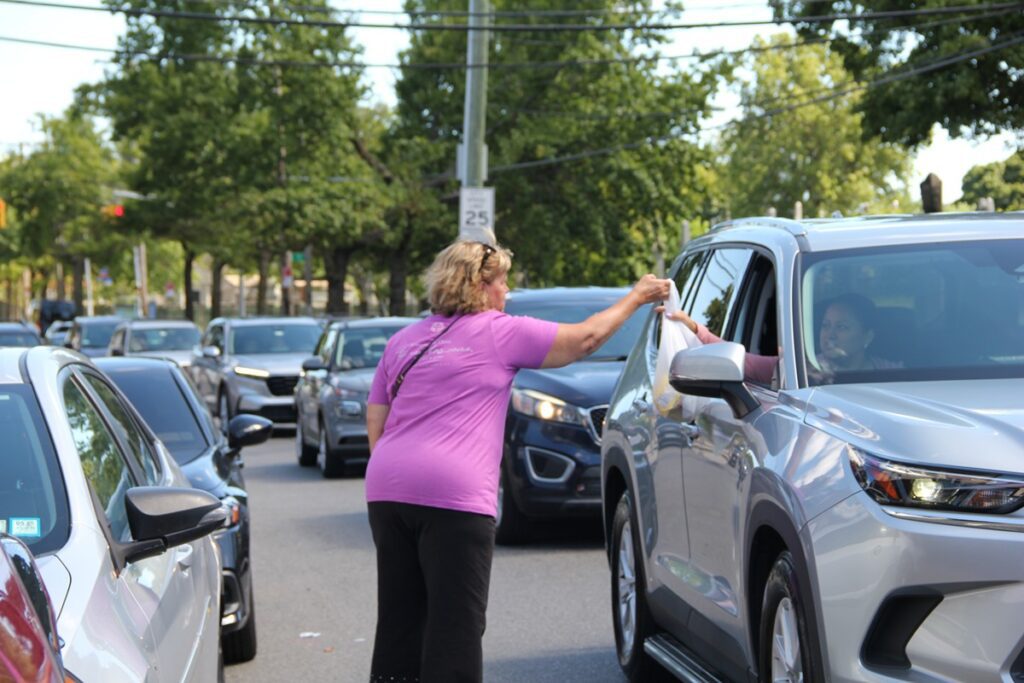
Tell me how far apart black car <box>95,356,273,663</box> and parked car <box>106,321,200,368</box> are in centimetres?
2003

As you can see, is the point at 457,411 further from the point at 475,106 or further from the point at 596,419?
the point at 475,106

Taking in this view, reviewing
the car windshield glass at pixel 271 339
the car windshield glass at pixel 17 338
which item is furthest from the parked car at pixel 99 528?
the car windshield glass at pixel 17 338

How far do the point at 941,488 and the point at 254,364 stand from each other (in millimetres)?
20629

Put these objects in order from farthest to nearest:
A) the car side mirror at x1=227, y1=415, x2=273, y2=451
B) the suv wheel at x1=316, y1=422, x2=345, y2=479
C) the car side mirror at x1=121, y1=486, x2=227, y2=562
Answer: the suv wheel at x1=316, y1=422, x2=345, y2=479
the car side mirror at x1=227, y1=415, x2=273, y2=451
the car side mirror at x1=121, y1=486, x2=227, y2=562

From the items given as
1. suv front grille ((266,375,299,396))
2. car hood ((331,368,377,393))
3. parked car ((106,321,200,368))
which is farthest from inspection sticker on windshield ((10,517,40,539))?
parked car ((106,321,200,368))

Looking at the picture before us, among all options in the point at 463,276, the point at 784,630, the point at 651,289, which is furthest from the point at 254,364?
the point at 784,630

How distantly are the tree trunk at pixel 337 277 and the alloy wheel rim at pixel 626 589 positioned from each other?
44.8m

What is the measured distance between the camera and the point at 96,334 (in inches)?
1521

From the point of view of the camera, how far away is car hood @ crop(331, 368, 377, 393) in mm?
17875

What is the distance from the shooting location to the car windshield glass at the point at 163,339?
30.4m

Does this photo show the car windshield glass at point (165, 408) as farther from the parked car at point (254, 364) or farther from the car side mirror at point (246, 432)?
the parked car at point (254, 364)

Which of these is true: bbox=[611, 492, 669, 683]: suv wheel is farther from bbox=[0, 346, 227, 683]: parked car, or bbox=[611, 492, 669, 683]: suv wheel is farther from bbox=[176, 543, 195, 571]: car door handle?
bbox=[176, 543, 195, 571]: car door handle

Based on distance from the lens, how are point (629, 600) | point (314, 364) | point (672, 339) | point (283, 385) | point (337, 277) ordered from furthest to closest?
1. point (337, 277)
2. point (283, 385)
3. point (314, 364)
4. point (629, 600)
5. point (672, 339)

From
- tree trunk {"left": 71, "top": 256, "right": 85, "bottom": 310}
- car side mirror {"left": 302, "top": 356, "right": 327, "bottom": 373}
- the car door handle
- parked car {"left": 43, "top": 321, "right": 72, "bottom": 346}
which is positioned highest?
the car door handle
